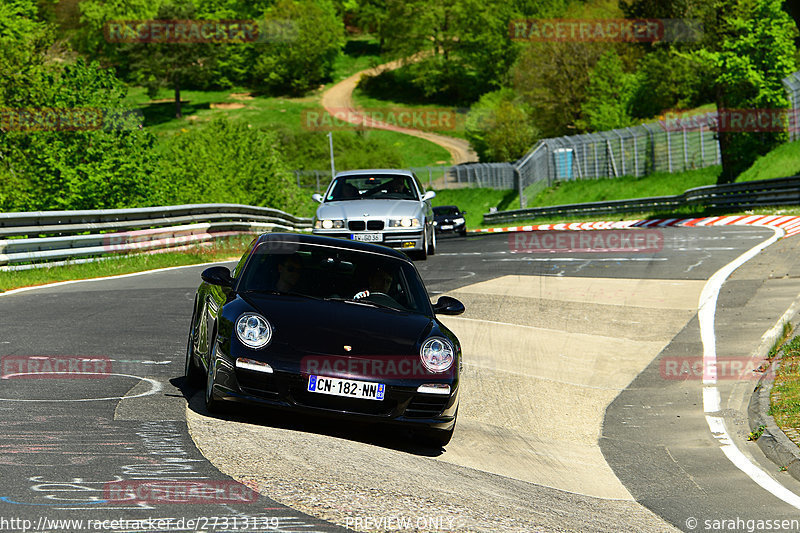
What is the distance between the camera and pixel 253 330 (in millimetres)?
6934

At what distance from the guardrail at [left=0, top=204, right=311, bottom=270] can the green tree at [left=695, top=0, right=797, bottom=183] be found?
901 inches

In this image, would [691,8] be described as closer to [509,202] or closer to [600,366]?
[509,202]

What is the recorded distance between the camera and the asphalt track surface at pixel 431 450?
519cm

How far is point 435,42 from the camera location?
397 feet

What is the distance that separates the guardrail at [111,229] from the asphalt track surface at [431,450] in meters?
2.19

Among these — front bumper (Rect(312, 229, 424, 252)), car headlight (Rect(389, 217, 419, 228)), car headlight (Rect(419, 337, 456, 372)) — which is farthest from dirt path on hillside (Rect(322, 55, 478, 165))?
car headlight (Rect(419, 337, 456, 372))

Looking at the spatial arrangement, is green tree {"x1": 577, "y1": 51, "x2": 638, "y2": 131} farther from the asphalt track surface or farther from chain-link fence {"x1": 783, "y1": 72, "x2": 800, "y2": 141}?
the asphalt track surface

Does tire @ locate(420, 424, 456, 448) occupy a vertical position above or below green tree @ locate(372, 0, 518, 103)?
below

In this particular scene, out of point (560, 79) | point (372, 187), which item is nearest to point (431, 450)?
point (372, 187)

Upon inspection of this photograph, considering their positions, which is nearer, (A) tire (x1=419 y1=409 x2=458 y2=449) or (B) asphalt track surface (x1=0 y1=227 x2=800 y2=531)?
(B) asphalt track surface (x1=0 y1=227 x2=800 y2=531)

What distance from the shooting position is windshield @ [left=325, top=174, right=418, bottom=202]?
18953 mm

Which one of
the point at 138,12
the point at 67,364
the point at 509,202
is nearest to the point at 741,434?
the point at 67,364

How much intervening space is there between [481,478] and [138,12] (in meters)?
137

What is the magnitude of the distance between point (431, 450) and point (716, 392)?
4356 mm
